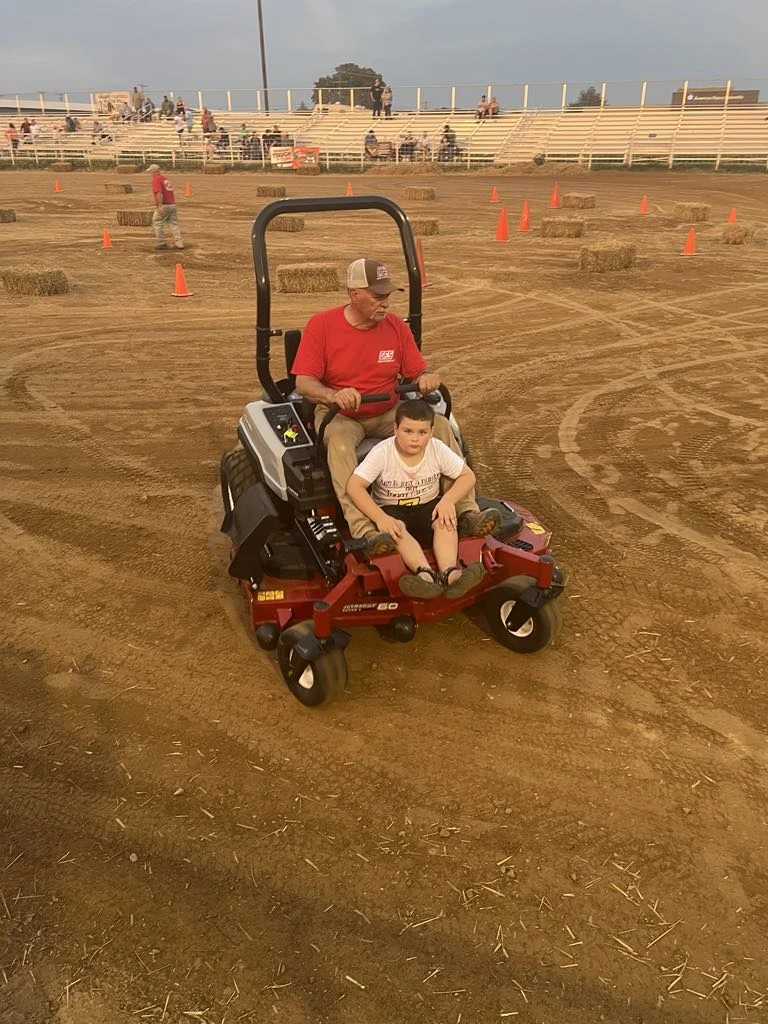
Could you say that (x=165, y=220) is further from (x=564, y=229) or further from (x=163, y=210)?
(x=564, y=229)

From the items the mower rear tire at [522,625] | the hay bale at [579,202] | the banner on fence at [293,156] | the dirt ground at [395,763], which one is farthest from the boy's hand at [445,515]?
the banner on fence at [293,156]

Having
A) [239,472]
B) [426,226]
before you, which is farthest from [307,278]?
[239,472]

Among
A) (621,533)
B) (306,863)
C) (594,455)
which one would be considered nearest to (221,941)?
(306,863)

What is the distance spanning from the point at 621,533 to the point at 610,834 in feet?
8.65

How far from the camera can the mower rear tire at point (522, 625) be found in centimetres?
386

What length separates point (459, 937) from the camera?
8.46ft

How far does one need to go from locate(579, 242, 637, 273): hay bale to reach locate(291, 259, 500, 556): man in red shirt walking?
10268 millimetres

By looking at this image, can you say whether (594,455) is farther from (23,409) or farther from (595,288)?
(595,288)

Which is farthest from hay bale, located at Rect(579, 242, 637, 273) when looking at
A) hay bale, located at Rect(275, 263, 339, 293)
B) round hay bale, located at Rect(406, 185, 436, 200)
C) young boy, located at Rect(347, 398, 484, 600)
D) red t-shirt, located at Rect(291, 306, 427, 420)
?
round hay bale, located at Rect(406, 185, 436, 200)

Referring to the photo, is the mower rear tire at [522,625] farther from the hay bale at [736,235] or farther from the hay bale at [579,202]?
the hay bale at [579,202]

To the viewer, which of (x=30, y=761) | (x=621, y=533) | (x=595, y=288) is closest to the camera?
(x=30, y=761)

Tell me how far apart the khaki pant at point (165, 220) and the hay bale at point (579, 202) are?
1195 cm

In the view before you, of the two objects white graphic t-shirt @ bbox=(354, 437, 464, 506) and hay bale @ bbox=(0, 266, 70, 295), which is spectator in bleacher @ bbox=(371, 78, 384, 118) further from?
white graphic t-shirt @ bbox=(354, 437, 464, 506)

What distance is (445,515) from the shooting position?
3764 millimetres
